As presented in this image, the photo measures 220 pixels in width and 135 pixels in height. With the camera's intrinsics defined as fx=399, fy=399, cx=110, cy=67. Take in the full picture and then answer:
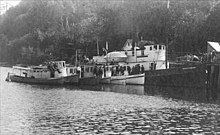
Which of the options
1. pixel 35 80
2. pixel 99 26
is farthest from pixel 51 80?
pixel 99 26

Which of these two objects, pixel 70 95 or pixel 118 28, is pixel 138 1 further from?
pixel 70 95

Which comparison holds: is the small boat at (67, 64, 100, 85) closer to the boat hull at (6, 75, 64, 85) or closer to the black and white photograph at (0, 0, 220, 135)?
the black and white photograph at (0, 0, 220, 135)

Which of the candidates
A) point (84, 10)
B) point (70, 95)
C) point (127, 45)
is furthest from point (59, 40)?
point (70, 95)

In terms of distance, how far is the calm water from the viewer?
27.6 m

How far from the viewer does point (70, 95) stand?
158 ft

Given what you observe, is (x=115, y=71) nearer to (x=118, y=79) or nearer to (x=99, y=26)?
(x=118, y=79)

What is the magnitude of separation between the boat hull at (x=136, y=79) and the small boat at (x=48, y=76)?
27.4 ft

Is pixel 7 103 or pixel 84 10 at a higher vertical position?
pixel 84 10

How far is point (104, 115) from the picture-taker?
3322cm

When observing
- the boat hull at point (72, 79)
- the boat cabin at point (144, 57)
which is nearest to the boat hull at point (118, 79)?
the boat cabin at point (144, 57)

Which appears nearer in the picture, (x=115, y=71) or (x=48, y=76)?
(x=115, y=71)

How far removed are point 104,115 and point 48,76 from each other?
36.8m

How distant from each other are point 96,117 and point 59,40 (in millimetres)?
84354

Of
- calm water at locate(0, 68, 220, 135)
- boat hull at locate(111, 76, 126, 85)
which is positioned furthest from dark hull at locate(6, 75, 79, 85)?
calm water at locate(0, 68, 220, 135)
